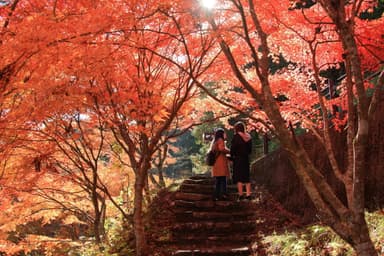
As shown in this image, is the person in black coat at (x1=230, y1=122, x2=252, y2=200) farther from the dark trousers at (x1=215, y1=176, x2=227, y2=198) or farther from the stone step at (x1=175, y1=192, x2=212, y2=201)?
the stone step at (x1=175, y1=192, x2=212, y2=201)

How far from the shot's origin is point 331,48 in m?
8.41

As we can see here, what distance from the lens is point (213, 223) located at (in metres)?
9.07

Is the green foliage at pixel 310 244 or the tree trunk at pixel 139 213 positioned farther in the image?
the tree trunk at pixel 139 213

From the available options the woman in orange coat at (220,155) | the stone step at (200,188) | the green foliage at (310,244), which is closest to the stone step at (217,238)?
the green foliage at (310,244)


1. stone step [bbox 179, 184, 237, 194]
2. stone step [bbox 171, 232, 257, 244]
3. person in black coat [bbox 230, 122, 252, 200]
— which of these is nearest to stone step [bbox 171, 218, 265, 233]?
stone step [bbox 171, 232, 257, 244]

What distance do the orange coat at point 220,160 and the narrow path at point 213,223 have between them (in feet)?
3.00

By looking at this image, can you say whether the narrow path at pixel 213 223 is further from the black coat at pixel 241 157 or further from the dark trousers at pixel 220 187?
the black coat at pixel 241 157

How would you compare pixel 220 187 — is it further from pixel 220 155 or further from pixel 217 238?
pixel 217 238

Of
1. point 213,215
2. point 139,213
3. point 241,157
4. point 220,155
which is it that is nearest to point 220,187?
point 213,215

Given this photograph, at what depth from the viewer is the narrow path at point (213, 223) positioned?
8156 millimetres

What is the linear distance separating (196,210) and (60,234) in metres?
13.1

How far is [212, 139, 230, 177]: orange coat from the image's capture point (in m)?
9.61

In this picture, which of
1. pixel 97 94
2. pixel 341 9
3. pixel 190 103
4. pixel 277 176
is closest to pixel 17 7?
pixel 97 94

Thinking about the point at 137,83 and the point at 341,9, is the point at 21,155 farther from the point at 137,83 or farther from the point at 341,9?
the point at 341,9
